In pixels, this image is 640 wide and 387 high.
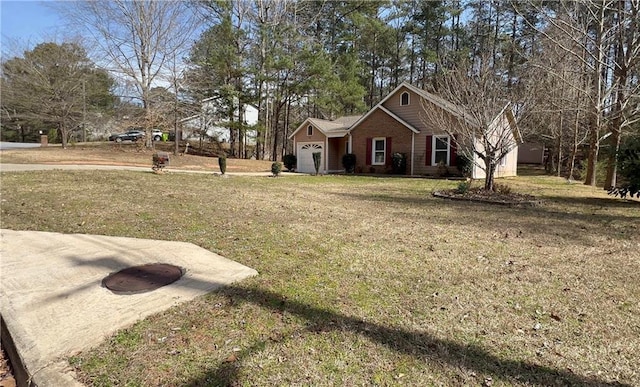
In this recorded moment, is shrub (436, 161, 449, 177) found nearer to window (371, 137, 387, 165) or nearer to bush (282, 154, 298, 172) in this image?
A: window (371, 137, 387, 165)

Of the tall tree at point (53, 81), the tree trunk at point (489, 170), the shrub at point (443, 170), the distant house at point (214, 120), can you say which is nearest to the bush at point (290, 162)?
→ the distant house at point (214, 120)

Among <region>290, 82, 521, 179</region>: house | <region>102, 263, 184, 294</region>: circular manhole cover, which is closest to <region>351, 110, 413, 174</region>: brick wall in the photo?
<region>290, 82, 521, 179</region>: house

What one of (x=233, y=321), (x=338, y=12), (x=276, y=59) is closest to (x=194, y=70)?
(x=276, y=59)

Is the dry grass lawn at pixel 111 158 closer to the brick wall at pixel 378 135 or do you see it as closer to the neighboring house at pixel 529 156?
the brick wall at pixel 378 135

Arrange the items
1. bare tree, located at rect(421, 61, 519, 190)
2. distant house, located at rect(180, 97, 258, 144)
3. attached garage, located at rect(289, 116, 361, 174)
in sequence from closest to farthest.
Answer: bare tree, located at rect(421, 61, 519, 190) < attached garage, located at rect(289, 116, 361, 174) < distant house, located at rect(180, 97, 258, 144)

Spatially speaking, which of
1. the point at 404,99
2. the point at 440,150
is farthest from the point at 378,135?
the point at 440,150

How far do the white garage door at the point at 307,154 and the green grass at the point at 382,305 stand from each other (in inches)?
671

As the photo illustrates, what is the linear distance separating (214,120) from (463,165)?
19988mm

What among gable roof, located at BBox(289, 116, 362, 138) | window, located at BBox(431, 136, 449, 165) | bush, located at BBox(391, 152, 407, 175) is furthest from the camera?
gable roof, located at BBox(289, 116, 362, 138)

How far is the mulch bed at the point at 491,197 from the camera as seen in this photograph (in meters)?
9.01

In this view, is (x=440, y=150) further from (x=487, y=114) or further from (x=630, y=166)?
(x=630, y=166)

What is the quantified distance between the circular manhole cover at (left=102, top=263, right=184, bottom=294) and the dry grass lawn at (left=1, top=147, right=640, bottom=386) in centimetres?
63

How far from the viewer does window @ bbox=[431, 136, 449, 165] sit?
59.7 ft

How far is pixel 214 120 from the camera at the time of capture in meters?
29.0
